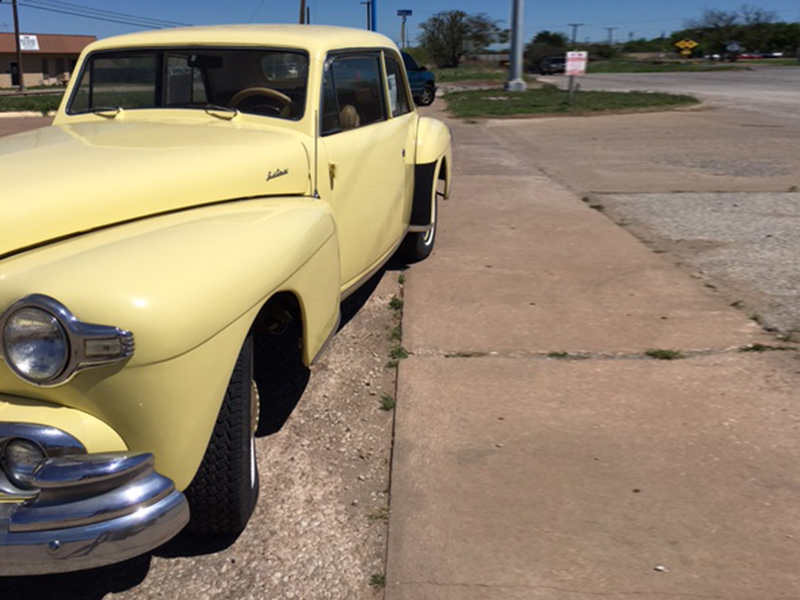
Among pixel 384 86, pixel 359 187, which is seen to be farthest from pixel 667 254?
pixel 359 187

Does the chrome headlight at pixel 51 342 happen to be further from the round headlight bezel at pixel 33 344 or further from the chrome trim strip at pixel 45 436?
the chrome trim strip at pixel 45 436

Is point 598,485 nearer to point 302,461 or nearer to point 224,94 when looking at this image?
point 302,461

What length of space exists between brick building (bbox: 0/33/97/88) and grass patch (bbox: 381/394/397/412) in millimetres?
60722

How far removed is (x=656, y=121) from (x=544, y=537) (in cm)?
1422

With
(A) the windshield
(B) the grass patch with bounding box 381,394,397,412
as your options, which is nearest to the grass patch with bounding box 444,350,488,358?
(B) the grass patch with bounding box 381,394,397,412

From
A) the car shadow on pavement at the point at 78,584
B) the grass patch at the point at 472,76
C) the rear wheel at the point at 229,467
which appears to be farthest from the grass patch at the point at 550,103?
the car shadow on pavement at the point at 78,584

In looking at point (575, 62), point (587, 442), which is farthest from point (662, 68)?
point (587, 442)

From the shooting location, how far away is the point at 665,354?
4094 mm

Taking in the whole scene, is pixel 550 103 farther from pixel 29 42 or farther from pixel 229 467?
pixel 29 42

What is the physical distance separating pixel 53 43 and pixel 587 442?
213ft

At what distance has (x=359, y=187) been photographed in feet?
12.9

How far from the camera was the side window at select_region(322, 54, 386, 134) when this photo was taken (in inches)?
151

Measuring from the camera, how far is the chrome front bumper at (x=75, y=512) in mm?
1965

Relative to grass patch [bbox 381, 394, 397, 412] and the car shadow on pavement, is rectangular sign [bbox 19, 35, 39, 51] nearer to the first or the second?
grass patch [bbox 381, 394, 397, 412]
